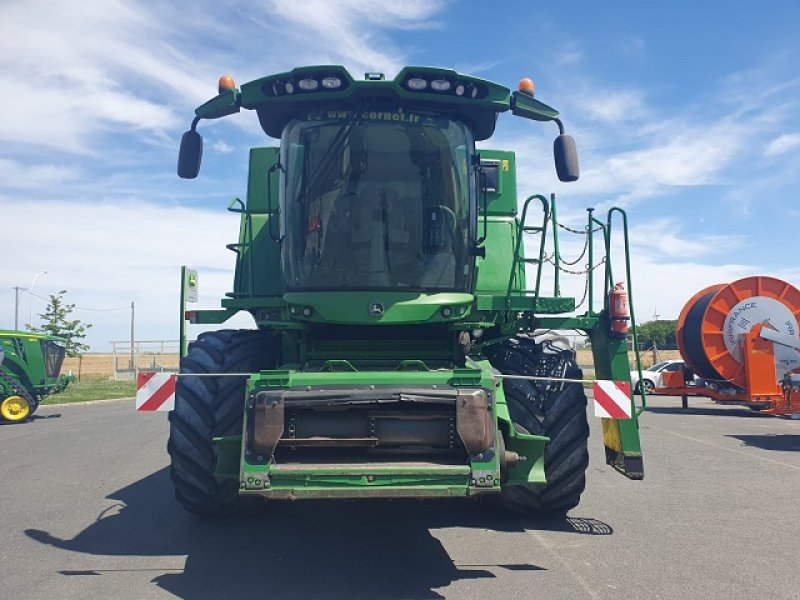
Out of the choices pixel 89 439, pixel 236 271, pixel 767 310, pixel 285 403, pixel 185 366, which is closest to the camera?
pixel 285 403

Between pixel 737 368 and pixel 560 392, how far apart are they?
A: 1332cm

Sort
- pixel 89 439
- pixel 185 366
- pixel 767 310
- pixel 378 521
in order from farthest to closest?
pixel 767 310, pixel 89 439, pixel 378 521, pixel 185 366

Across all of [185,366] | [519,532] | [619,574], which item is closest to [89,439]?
[185,366]

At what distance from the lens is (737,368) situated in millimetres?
17453

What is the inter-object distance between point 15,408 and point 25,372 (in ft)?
3.46

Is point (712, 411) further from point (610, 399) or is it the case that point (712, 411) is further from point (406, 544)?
point (406, 544)

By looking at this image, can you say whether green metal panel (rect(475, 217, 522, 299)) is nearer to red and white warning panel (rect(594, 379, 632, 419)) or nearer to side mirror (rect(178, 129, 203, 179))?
red and white warning panel (rect(594, 379, 632, 419))

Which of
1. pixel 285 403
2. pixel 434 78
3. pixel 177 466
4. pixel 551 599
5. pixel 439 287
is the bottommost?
pixel 551 599

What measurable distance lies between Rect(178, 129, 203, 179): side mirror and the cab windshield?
0.84 meters

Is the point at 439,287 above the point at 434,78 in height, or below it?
below

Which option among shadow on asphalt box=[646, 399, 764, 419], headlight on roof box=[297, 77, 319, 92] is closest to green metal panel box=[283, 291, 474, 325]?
headlight on roof box=[297, 77, 319, 92]

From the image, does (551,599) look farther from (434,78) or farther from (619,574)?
(434,78)

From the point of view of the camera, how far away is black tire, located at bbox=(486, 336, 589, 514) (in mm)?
5867

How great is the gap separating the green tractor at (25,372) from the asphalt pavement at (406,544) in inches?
360
